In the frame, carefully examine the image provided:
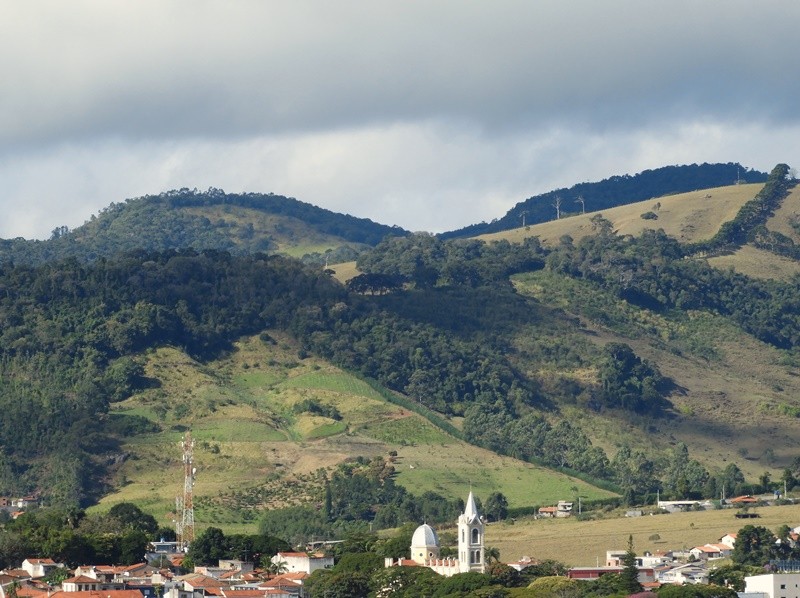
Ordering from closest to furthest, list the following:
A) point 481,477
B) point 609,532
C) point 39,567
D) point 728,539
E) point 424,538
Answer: point 39,567
point 424,538
point 728,539
point 609,532
point 481,477

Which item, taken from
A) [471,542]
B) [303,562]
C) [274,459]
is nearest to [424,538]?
[471,542]

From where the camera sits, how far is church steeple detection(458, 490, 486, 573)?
121 metres

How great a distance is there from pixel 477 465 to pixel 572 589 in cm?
7584

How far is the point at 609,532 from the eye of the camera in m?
155

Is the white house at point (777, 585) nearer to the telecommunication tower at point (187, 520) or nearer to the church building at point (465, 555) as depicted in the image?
Result: the church building at point (465, 555)

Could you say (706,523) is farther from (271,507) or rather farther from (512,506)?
(271,507)

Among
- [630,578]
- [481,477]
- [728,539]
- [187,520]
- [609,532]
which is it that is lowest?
[630,578]

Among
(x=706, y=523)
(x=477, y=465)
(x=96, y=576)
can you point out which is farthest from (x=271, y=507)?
(x=96, y=576)

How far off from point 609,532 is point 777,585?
39314 mm

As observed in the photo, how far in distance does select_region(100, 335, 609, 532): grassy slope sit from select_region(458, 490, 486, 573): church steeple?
44780 mm

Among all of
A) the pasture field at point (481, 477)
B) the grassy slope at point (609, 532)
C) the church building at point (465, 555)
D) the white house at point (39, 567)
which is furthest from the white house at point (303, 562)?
the pasture field at point (481, 477)

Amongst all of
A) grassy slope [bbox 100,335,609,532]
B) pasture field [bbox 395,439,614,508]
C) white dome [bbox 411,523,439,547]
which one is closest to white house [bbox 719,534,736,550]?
white dome [bbox 411,523,439,547]

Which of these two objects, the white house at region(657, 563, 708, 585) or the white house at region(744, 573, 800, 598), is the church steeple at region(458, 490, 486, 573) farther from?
the white house at region(744, 573, 800, 598)

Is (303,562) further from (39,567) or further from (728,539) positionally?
(728,539)
